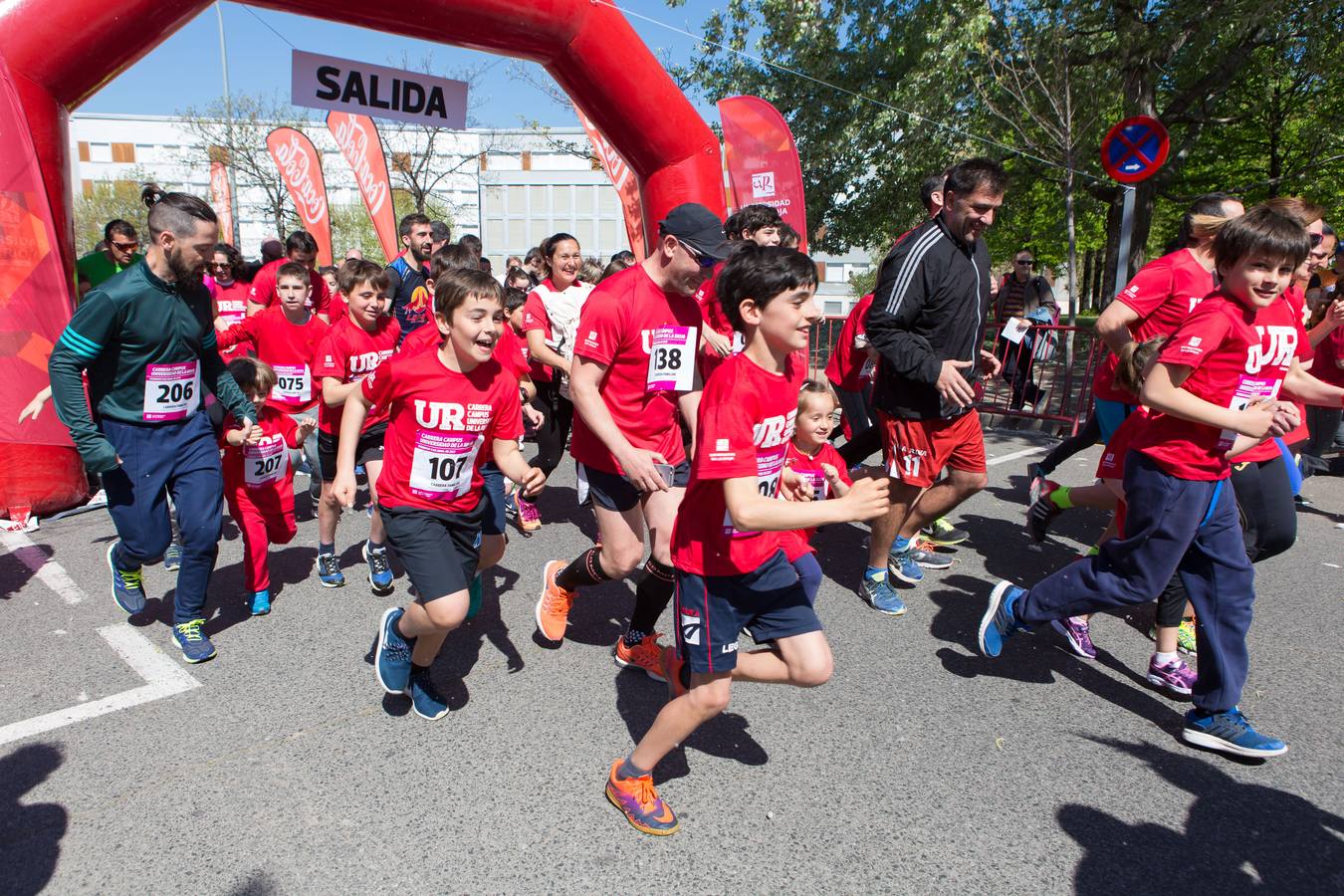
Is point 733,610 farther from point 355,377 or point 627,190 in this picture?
point 627,190

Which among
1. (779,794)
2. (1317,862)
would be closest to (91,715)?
(779,794)

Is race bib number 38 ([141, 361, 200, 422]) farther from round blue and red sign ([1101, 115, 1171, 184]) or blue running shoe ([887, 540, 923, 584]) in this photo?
round blue and red sign ([1101, 115, 1171, 184])

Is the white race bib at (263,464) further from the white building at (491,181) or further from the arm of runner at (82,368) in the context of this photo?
the white building at (491,181)

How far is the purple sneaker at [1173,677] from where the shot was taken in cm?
353

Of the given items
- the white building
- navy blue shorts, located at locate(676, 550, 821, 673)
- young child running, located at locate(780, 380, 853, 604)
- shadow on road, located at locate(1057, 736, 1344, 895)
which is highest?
the white building

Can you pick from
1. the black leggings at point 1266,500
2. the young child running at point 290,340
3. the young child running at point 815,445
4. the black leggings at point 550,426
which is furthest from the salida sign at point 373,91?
the black leggings at point 1266,500

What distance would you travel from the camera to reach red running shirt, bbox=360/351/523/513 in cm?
324

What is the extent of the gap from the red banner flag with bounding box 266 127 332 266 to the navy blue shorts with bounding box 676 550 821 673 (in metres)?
13.0

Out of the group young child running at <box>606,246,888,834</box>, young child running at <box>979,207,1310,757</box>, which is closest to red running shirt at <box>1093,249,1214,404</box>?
young child running at <box>979,207,1310,757</box>

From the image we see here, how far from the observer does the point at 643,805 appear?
2.67 metres

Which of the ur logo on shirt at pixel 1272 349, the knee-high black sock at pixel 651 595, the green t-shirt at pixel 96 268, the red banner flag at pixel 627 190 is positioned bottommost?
the knee-high black sock at pixel 651 595

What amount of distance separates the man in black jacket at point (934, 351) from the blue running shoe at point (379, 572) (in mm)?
2624

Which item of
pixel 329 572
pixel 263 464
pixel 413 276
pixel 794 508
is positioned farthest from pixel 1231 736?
pixel 413 276

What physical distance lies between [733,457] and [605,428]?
1.05 meters
